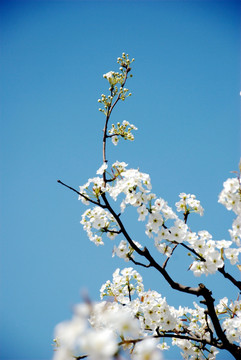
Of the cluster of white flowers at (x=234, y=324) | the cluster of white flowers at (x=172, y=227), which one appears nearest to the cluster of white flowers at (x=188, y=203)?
the cluster of white flowers at (x=172, y=227)

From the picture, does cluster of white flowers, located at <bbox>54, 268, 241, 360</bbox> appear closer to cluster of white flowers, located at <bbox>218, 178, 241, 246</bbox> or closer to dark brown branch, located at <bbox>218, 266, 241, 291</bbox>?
dark brown branch, located at <bbox>218, 266, 241, 291</bbox>

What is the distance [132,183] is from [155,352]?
7.43ft

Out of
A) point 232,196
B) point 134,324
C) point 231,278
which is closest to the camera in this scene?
point 134,324

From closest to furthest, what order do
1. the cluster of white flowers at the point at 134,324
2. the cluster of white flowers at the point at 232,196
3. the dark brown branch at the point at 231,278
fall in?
the cluster of white flowers at the point at 134,324 < the cluster of white flowers at the point at 232,196 < the dark brown branch at the point at 231,278

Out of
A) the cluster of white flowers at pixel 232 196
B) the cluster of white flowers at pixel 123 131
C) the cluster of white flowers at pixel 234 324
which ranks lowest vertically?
the cluster of white flowers at pixel 234 324

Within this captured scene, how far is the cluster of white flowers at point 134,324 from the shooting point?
1.34 m

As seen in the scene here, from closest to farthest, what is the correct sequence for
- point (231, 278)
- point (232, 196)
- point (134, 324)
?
1. point (134, 324)
2. point (232, 196)
3. point (231, 278)

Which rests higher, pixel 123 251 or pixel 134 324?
pixel 123 251

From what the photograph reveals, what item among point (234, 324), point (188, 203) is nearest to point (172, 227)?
point (188, 203)

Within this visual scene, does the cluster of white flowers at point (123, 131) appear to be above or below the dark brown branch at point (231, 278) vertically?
above

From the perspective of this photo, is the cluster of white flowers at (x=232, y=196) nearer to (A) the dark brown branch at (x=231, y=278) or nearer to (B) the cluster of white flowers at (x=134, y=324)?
(A) the dark brown branch at (x=231, y=278)

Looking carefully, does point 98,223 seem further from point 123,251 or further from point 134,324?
point 134,324

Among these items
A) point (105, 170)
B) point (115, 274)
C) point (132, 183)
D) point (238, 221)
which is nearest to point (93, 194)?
point (105, 170)

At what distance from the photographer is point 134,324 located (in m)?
1.66
